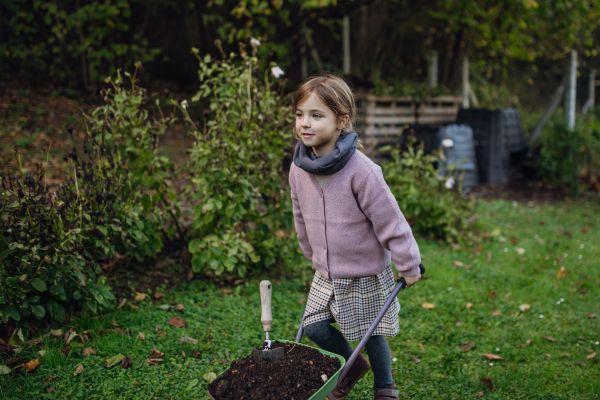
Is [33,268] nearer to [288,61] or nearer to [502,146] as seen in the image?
[288,61]

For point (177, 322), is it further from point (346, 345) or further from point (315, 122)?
point (315, 122)

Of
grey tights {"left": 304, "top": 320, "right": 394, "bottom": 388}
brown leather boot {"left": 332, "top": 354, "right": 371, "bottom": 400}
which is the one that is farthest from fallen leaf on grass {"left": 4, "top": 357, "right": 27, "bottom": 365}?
brown leather boot {"left": 332, "top": 354, "right": 371, "bottom": 400}

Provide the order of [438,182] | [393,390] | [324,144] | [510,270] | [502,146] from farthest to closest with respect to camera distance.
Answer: [502,146], [438,182], [510,270], [393,390], [324,144]

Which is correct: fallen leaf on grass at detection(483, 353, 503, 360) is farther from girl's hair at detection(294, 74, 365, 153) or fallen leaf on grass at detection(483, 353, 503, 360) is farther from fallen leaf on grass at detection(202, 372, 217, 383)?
girl's hair at detection(294, 74, 365, 153)

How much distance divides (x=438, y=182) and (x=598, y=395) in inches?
118

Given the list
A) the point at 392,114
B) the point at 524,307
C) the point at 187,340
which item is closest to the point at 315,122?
the point at 187,340

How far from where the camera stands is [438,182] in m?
5.49

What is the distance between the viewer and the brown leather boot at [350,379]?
2.60m

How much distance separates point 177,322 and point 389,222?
6.04 ft

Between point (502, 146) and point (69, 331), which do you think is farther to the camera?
point (502, 146)

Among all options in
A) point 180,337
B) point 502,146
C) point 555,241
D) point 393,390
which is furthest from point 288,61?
point 393,390

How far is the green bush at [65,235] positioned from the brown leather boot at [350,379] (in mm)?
1632

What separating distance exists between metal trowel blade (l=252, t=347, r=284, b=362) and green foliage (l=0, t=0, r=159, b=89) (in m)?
7.32

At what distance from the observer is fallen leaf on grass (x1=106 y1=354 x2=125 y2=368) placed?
2.85 m
